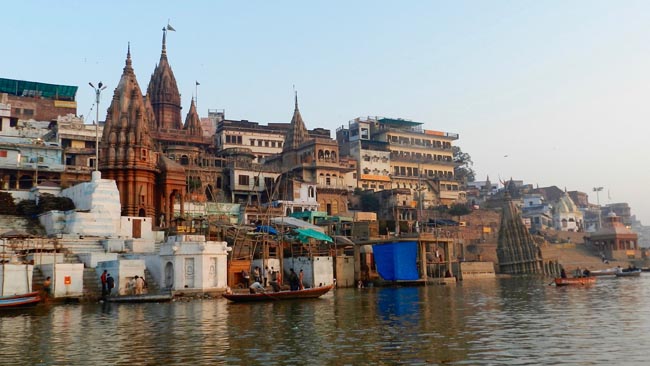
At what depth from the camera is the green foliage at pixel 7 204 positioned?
4759cm

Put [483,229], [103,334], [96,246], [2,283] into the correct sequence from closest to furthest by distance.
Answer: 1. [103,334]
2. [2,283]
3. [96,246]
4. [483,229]

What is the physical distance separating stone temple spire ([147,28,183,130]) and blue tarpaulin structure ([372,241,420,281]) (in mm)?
46098

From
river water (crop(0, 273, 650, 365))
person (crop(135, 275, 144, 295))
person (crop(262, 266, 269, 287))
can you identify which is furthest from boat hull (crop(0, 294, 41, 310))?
person (crop(262, 266, 269, 287))

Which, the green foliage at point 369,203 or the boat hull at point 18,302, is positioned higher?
the green foliage at point 369,203

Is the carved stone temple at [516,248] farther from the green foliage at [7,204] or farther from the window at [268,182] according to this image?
the green foliage at [7,204]

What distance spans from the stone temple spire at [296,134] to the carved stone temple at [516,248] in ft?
86.0

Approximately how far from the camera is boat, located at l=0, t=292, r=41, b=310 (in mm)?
28469

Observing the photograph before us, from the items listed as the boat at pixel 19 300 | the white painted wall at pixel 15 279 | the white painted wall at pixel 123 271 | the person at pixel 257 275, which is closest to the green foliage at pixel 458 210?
the person at pixel 257 275

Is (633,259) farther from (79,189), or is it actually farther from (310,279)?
(79,189)

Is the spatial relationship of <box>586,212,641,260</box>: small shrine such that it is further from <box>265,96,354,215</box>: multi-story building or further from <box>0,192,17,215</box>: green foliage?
<box>0,192,17,215</box>: green foliage

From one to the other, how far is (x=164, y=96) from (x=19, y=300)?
2563 inches

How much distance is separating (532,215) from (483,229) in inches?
1230

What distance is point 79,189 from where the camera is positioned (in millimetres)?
48500

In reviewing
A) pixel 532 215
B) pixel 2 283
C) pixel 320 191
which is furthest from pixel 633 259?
pixel 2 283
